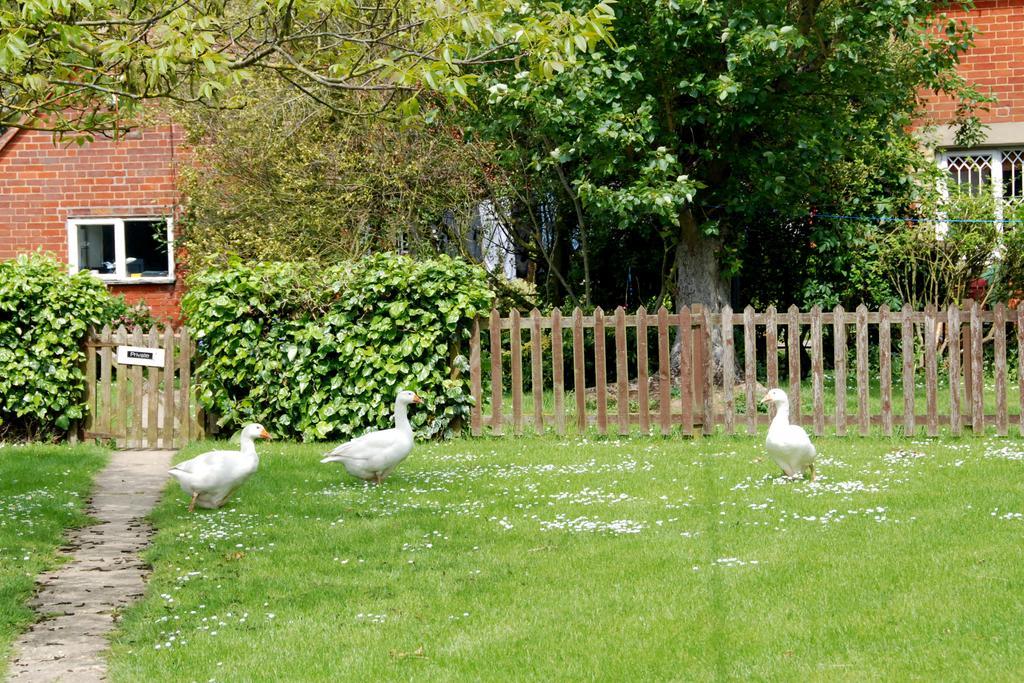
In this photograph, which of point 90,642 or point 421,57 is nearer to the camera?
point 90,642

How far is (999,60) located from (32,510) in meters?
16.5

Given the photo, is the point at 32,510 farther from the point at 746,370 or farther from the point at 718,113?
the point at 718,113

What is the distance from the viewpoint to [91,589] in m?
7.54

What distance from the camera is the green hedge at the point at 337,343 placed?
13258mm

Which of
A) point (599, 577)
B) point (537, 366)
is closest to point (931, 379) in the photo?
point (537, 366)

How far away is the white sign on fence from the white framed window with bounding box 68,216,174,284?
8.32 meters

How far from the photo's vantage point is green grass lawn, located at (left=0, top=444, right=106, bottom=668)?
725cm

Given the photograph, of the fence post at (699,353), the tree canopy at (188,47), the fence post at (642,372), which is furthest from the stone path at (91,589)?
the fence post at (699,353)

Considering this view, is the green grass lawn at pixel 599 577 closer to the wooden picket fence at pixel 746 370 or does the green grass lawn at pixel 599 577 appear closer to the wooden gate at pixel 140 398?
the wooden picket fence at pixel 746 370

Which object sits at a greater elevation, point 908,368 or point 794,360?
point 794,360

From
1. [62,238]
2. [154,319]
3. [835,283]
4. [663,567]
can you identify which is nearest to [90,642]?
[663,567]

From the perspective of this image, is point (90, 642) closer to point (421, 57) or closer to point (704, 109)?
point (421, 57)

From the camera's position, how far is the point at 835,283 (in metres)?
18.7

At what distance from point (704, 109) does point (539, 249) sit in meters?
5.06
